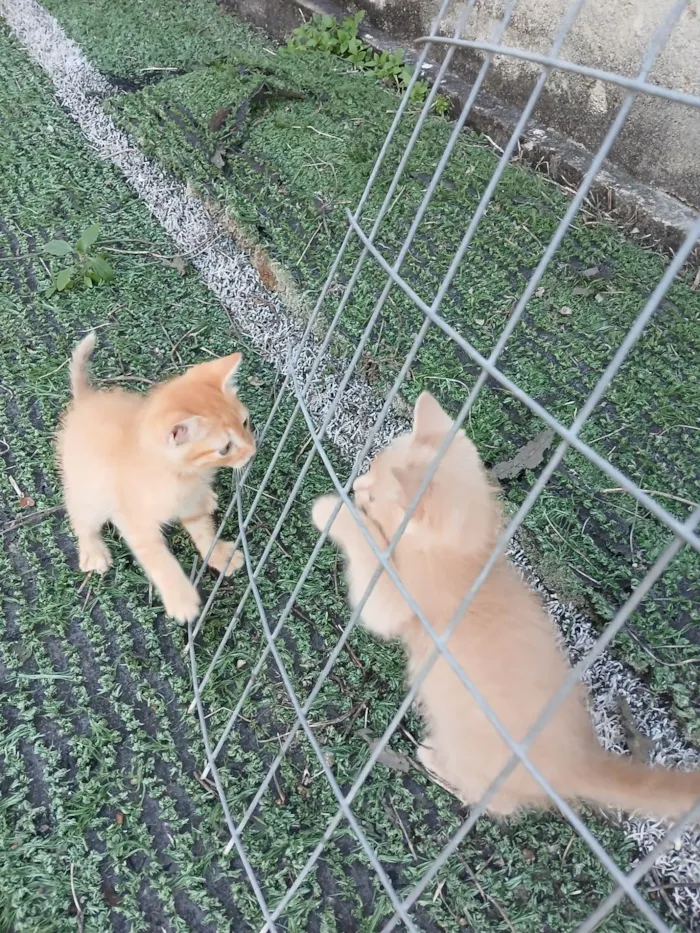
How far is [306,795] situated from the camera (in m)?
1.16

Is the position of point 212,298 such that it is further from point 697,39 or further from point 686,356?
point 697,39

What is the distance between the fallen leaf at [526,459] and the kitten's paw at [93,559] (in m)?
0.84

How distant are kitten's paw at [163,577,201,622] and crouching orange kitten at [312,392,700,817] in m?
0.31

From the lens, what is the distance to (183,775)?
1.17 m

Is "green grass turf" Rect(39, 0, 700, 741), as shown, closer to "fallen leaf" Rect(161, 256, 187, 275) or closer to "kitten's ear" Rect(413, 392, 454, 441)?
"fallen leaf" Rect(161, 256, 187, 275)

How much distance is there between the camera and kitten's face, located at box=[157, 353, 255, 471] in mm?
1202

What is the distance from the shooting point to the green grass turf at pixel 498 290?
1356 mm

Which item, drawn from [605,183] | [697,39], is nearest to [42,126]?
[605,183]

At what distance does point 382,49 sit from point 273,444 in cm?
201

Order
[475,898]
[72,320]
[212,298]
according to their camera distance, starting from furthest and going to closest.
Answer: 1. [212,298]
2. [72,320]
3. [475,898]

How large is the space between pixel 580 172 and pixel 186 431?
170cm

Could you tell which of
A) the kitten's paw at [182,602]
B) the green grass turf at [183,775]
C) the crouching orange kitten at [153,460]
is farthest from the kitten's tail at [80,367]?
the kitten's paw at [182,602]

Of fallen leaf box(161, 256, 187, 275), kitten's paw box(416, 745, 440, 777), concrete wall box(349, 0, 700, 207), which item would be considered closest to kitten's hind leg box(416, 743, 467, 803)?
kitten's paw box(416, 745, 440, 777)

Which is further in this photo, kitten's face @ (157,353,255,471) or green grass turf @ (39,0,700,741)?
green grass turf @ (39,0,700,741)
